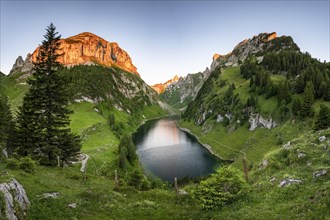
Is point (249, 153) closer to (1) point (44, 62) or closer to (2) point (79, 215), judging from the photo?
(1) point (44, 62)

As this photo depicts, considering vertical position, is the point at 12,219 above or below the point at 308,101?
below

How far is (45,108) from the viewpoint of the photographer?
49.4m

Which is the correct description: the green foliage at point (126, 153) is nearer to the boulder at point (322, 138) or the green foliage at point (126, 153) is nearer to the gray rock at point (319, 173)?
the boulder at point (322, 138)

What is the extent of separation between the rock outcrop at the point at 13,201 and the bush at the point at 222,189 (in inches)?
704

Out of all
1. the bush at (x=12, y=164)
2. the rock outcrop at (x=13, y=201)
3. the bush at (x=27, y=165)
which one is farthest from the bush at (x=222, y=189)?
the bush at (x=12, y=164)

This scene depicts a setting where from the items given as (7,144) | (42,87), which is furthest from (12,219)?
(7,144)

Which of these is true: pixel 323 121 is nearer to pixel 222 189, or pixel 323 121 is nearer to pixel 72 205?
pixel 222 189

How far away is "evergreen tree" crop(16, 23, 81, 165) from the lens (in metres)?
48.6

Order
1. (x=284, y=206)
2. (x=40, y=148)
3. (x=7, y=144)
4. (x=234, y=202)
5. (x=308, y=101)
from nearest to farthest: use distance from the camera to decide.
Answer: (x=284, y=206) < (x=234, y=202) < (x=40, y=148) < (x=7, y=144) < (x=308, y=101)

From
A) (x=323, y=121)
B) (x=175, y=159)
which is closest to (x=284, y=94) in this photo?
(x=323, y=121)

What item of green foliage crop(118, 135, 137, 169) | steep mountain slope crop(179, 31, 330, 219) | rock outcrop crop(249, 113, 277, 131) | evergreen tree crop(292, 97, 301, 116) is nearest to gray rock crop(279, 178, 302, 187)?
steep mountain slope crop(179, 31, 330, 219)

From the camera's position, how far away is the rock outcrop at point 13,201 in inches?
781

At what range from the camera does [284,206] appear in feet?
81.2

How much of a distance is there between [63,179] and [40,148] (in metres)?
13.1
